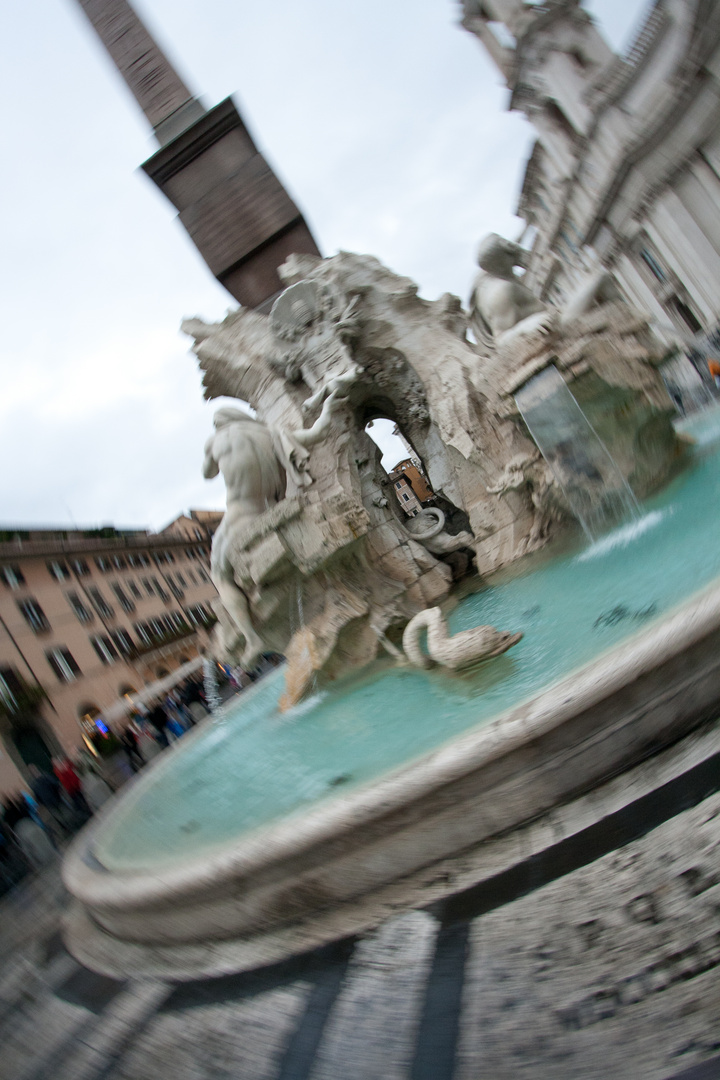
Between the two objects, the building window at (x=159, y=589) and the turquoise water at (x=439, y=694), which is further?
the building window at (x=159, y=589)

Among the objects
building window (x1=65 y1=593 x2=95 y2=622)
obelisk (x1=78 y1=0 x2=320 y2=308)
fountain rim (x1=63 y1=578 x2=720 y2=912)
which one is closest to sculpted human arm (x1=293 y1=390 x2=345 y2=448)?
obelisk (x1=78 y1=0 x2=320 y2=308)

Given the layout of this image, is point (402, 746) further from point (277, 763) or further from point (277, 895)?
point (277, 763)

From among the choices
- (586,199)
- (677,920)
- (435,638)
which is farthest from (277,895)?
(586,199)

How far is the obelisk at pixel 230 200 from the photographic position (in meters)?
7.04

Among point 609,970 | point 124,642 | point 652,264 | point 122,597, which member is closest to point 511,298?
point 609,970

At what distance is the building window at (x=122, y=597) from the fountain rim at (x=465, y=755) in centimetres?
2872

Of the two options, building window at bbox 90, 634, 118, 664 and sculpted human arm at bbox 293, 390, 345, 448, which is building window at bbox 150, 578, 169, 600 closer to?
building window at bbox 90, 634, 118, 664

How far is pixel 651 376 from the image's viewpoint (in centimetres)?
451

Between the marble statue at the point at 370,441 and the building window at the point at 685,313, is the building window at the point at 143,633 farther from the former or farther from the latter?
the building window at the point at 685,313

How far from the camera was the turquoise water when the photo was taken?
2.57m

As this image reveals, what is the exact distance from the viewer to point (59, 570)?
25.6 meters

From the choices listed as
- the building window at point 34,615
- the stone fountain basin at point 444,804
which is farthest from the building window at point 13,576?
the stone fountain basin at point 444,804

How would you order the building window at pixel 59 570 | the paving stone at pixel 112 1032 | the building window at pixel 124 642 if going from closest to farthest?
the paving stone at pixel 112 1032
the building window at pixel 59 570
the building window at pixel 124 642

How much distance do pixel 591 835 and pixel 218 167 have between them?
8.48m
